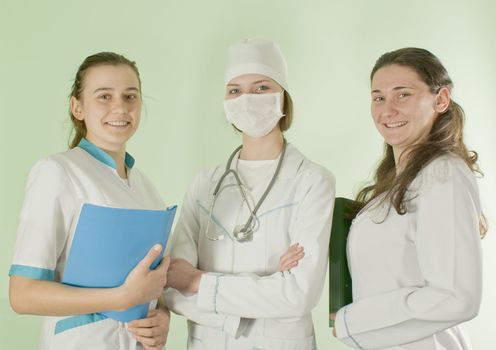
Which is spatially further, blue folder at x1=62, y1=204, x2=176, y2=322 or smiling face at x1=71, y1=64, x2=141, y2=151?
smiling face at x1=71, y1=64, x2=141, y2=151

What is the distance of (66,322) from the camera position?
1664 millimetres

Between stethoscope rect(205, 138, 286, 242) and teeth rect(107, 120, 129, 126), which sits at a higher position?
teeth rect(107, 120, 129, 126)

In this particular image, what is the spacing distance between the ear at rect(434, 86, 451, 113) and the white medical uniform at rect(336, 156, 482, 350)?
7.4 inches

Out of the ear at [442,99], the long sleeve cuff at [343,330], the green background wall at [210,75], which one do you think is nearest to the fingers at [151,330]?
the long sleeve cuff at [343,330]

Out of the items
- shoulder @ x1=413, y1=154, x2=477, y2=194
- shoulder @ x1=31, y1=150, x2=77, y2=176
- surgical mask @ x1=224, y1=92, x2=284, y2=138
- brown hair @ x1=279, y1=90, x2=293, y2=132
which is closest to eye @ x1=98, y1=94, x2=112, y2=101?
shoulder @ x1=31, y1=150, x2=77, y2=176

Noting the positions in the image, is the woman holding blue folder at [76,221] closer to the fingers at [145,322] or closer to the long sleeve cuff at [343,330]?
the fingers at [145,322]

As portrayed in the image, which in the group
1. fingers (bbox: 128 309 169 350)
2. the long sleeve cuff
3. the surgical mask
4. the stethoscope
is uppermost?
the surgical mask

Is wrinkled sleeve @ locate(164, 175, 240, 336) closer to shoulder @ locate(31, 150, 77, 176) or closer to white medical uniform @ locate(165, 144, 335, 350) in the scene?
white medical uniform @ locate(165, 144, 335, 350)

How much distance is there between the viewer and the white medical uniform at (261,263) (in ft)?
5.96

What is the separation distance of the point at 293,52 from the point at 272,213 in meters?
1.17

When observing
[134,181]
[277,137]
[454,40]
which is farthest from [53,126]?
[454,40]

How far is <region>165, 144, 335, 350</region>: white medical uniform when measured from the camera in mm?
A: 1815

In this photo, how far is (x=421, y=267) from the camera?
5.51ft

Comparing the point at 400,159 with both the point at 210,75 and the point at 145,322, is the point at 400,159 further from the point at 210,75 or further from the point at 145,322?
the point at 210,75
